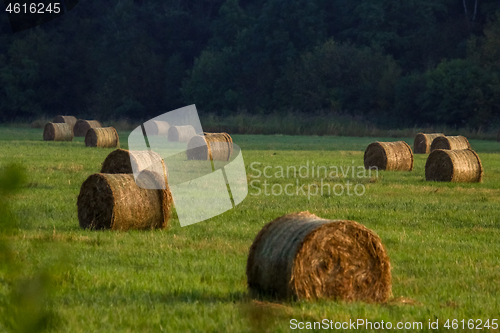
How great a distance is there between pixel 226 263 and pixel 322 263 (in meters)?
2.06

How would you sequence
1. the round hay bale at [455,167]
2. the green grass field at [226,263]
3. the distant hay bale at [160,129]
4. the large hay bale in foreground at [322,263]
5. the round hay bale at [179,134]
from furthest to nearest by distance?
the distant hay bale at [160,129] < the round hay bale at [179,134] < the round hay bale at [455,167] < the large hay bale in foreground at [322,263] < the green grass field at [226,263]

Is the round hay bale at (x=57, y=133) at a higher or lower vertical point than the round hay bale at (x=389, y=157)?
lower

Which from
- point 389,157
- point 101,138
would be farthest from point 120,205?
point 101,138

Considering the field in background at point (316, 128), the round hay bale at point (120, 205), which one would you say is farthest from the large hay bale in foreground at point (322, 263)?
the field in background at point (316, 128)

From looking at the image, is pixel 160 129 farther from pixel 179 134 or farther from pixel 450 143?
pixel 450 143

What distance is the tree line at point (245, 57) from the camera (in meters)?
62.8

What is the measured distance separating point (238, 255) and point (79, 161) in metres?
13.9

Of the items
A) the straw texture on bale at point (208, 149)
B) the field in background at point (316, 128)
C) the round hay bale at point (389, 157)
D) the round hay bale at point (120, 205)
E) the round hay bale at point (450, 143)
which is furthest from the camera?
the field in background at point (316, 128)

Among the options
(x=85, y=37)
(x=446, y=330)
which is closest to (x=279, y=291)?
(x=446, y=330)

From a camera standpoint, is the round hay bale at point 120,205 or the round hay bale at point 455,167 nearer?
the round hay bale at point 120,205

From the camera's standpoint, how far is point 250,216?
35.7 feet

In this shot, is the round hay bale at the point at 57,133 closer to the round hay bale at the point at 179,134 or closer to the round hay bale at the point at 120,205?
the round hay bale at the point at 179,134

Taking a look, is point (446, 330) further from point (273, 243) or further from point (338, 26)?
point (338, 26)

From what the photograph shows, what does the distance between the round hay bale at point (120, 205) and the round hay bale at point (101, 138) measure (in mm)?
20241
